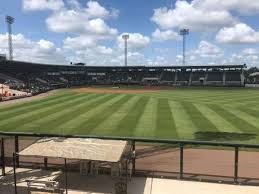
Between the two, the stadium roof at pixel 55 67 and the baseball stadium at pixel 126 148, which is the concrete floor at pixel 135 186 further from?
the stadium roof at pixel 55 67

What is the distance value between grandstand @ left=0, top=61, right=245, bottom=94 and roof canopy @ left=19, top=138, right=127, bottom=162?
96.6 m

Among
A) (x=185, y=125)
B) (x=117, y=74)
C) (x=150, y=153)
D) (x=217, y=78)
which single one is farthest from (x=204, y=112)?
(x=117, y=74)

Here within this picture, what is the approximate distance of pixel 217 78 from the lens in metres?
121

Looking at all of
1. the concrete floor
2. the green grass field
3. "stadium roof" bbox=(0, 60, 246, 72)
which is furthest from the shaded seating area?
"stadium roof" bbox=(0, 60, 246, 72)

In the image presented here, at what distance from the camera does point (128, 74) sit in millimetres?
134375

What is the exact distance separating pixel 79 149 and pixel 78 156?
0.58 meters

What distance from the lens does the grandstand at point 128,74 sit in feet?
363

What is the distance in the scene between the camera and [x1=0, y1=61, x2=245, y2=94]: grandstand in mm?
110688

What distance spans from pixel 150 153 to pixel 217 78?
10777 cm

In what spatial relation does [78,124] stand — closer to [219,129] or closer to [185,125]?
[185,125]

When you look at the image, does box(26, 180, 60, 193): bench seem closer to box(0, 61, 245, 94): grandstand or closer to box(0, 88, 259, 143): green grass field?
box(0, 88, 259, 143): green grass field

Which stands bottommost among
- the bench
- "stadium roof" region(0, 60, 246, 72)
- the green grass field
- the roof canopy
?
the green grass field

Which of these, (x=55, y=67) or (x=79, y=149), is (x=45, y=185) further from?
(x=55, y=67)

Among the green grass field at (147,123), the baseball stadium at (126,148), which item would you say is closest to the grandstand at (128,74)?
the baseball stadium at (126,148)
